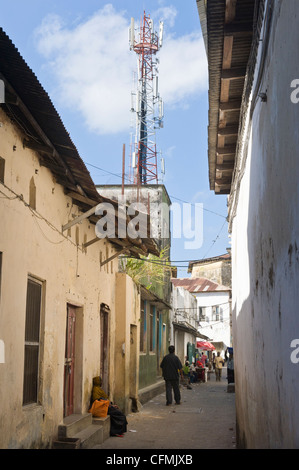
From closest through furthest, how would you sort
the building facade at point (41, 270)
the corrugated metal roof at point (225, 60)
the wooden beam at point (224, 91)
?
1. the corrugated metal roof at point (225, 60)
2. the building facade at point (41, 270)
3. the wooden beam at point (224, 91)

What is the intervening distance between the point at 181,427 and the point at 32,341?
229 inches

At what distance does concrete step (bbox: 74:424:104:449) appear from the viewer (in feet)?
27.5

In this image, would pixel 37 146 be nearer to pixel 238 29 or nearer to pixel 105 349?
pixel 238 29

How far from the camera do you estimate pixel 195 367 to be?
2936 centimetres

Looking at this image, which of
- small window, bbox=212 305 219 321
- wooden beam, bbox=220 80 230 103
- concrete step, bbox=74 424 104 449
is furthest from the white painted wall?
small window, bbox=212 305 219 321

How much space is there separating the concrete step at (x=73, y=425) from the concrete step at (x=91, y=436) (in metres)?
0.08

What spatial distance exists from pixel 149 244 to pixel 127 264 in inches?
166

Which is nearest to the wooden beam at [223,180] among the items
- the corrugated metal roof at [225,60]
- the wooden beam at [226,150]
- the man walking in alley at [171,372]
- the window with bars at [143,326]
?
the corrugated metal roof at [225,60]

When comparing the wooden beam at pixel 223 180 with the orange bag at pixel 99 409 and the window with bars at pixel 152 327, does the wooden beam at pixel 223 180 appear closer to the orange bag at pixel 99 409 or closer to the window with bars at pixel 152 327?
the orange bag at pixel 99 409

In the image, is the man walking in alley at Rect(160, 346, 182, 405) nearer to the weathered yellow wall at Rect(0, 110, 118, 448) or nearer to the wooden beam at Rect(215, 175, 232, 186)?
the weathered yellow wall at Rect(0, 110, 118, 448)

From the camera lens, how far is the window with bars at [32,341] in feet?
23.2

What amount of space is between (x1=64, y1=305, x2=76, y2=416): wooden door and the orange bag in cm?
62

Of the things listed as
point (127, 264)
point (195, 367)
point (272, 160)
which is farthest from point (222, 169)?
point (195, 367)

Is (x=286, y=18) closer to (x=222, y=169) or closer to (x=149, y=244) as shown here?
(x=222, y=169)
